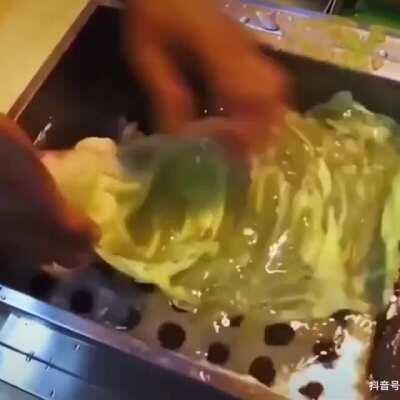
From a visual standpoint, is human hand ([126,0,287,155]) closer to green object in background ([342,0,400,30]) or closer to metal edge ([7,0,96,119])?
metal edge ([7,0,96,119])

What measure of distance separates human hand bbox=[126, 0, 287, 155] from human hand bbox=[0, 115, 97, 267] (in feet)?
0.38

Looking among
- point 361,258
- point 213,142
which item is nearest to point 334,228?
point 361,258

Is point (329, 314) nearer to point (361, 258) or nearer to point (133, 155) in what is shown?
point (361, 258)

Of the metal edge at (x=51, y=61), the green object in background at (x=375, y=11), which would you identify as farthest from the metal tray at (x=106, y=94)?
the green object in background at (x=375, y=11)

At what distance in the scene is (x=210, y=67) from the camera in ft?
2.65

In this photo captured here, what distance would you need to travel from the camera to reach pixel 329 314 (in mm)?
916

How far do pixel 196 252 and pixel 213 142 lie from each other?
11 cm

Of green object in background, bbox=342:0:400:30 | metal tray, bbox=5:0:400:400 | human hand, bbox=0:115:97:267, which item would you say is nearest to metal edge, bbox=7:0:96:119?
metal tray, bbox=5:0:400:400

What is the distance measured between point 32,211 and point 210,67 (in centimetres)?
19

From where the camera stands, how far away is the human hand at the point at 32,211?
0.75 m

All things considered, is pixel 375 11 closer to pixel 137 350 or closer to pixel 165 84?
pixel 165 84

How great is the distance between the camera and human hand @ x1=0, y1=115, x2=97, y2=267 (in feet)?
2.46

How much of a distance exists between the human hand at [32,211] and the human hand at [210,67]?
114mm

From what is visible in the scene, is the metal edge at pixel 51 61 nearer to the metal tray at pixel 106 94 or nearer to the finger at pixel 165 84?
the metal tray at pixel 106 94
